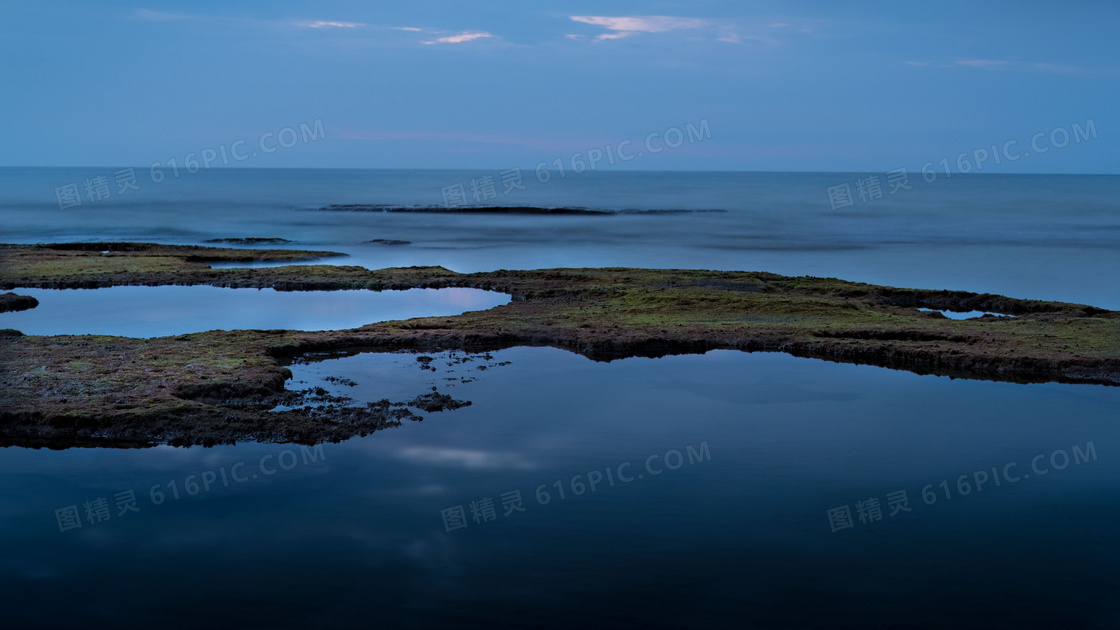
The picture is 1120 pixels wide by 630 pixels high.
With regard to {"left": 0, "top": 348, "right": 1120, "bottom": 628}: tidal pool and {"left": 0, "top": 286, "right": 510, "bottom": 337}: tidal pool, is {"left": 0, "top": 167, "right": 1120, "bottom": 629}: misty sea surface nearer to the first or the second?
{"left": 0, "top": 348, "right": 1120, "bottom": 628}: tidal pool

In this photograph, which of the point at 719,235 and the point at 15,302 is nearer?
the point at 15,302

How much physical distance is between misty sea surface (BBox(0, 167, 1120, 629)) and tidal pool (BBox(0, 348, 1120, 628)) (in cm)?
Answer: 4

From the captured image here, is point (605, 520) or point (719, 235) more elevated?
point (719, 235)

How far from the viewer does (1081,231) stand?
63.6 m

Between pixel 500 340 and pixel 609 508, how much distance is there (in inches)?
413

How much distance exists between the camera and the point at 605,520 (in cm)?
1177

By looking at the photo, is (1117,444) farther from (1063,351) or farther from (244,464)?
(244,464)

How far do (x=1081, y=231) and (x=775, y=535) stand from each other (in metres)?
62.1

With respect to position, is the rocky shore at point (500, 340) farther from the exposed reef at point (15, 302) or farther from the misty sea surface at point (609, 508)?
the exposed reef at point (15, 302)

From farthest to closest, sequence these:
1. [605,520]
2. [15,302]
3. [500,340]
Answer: [15,302], [500,340], [605,520]

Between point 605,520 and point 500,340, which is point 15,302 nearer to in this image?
point 500,340

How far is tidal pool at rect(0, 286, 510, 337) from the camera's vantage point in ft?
79.5

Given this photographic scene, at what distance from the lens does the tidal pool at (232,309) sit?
24.2 metres

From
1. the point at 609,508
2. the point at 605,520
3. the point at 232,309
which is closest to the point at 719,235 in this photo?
the point at 232,309
